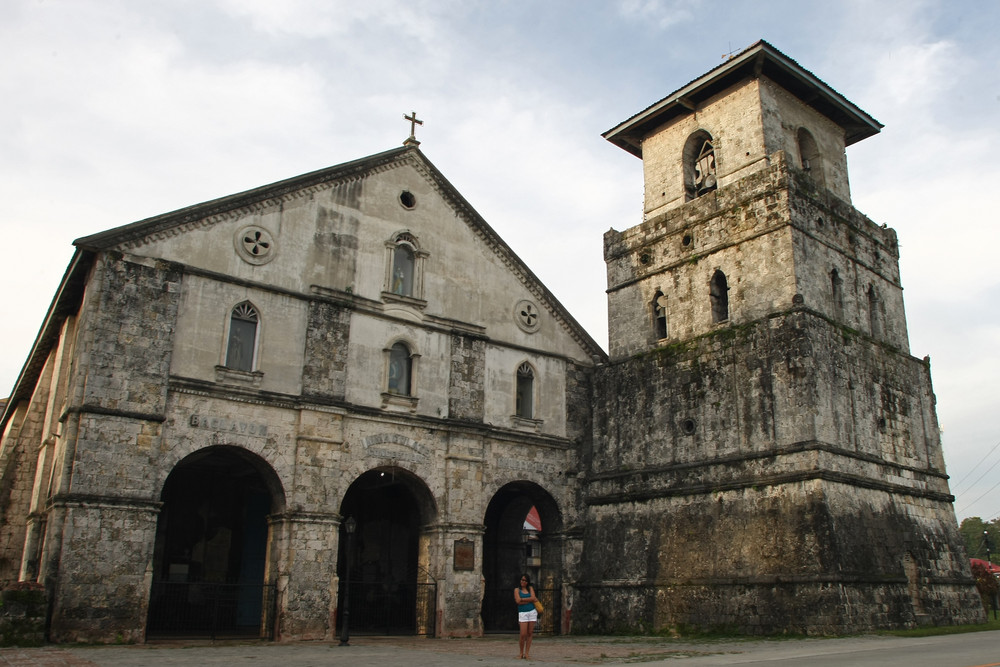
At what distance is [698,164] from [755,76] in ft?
10.2

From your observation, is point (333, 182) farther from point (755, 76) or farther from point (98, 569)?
point (755, 76)

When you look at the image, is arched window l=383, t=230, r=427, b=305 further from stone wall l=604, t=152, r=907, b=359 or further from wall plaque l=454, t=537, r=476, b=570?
stone wall l=604, t=152, r=907, b=359

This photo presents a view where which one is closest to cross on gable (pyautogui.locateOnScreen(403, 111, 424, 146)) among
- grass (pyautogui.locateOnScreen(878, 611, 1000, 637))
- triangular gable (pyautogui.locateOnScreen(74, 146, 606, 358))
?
Answer: triangular gable (pyautogui.locateOnScreen(74, 146, 606, 358))

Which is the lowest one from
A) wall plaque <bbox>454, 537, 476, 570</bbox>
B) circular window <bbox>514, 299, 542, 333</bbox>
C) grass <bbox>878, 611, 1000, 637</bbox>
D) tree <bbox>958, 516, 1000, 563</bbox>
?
grass <bbox>878, 611, 1000, 637</bbox>

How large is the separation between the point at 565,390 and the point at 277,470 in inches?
363

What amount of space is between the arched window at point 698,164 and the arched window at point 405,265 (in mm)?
8499

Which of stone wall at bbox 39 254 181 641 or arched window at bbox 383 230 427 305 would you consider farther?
arched window at bbox 383 230 427 305

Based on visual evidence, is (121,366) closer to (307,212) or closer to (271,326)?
(271,326)

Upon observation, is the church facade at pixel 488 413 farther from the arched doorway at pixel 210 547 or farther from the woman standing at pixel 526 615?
the woman standing at pixel 526 615

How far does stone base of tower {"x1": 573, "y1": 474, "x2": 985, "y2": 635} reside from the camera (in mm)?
17750

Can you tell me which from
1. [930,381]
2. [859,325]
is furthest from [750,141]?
[930,381]

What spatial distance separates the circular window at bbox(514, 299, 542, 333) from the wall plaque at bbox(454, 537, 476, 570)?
6.46 meters

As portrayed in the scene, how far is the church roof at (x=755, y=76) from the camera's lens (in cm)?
2284

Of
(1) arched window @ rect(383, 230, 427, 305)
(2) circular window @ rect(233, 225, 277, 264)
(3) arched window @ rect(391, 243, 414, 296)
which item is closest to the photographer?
(2) circular window @ rect(233, 225, 277, 264)
